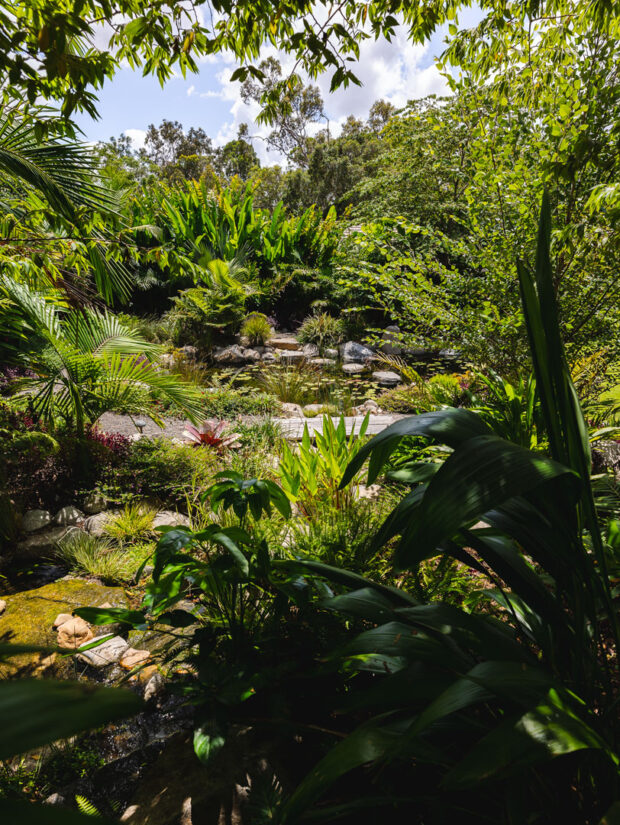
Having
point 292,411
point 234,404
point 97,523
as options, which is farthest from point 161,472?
point 292,411

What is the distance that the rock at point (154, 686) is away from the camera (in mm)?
1535

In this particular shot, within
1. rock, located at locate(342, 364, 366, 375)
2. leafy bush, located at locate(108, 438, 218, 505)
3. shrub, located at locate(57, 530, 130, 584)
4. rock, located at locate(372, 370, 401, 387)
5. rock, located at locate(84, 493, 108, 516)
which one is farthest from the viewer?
rock, located at locate(342, 364, 366, 375)

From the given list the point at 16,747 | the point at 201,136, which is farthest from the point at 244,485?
the point at 201,136

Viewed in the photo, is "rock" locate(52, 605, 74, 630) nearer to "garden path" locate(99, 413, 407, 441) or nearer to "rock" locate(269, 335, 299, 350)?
"garden path" locate(99, 413, 407, 441)

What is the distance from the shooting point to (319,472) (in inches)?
105

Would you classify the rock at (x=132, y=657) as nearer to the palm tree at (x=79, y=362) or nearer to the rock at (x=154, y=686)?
the rock at (x=154, y=686)

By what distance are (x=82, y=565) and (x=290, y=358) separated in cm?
551

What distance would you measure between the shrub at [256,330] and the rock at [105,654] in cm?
634

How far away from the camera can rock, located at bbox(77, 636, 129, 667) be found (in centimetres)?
175

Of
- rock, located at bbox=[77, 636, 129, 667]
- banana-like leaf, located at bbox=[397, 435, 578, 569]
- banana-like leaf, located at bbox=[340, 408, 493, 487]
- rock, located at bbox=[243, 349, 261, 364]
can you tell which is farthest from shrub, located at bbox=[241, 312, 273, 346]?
banana-like leaf, located at bbox=[397, 435, 578, 569]

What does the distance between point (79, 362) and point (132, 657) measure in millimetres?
2114

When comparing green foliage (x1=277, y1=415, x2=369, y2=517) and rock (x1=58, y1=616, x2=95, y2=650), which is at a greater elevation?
green foliage (x1=277, y1=415, x2=369, y2=517)

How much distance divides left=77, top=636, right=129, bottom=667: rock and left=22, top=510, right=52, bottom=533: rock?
1.21 m

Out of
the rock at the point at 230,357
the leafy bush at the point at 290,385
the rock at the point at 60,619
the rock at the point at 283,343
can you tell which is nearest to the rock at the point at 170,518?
the rock at the point at 60,619
